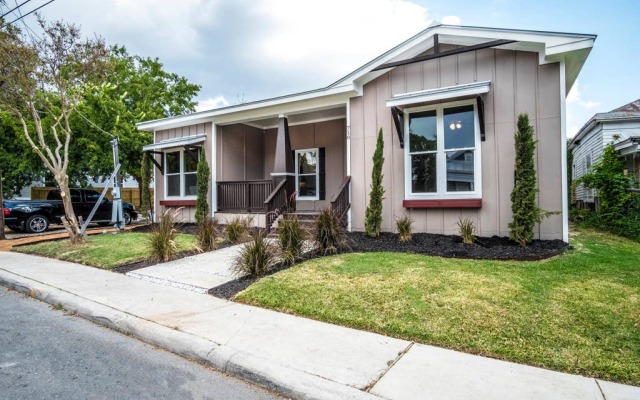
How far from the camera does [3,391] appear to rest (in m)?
2.69

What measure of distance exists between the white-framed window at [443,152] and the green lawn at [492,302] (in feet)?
7.51

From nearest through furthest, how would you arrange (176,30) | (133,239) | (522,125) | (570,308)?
1. (570,308)
2. (522,125)
3. (133,239)
4. (176,30)

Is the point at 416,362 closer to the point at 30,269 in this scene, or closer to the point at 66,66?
the point at 30,269

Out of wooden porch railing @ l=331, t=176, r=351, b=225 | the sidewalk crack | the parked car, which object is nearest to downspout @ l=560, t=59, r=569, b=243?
wooden porch railing @ l=331, t=176, r=351, b=225

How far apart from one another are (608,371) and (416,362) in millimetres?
1389

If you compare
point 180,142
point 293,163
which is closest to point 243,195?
point 293,163

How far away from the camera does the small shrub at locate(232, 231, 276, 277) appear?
561 cm

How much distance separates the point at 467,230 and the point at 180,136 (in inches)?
389

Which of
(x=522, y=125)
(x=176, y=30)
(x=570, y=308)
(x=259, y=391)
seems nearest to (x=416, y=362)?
(x=259, y=391)

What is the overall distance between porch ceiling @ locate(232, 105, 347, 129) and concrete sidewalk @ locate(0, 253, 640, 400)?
6749 mm

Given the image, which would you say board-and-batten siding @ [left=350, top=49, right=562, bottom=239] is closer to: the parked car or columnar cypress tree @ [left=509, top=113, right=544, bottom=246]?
columnar cypress tree @ [left=509, top=113, right=544, bottom=246]

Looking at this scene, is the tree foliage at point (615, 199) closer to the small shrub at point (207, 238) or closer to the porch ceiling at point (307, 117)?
the porch ceiling at point (307, 117)

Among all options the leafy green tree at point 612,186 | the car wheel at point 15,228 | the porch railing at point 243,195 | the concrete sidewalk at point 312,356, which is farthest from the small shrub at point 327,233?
the car wheel at point 15,228

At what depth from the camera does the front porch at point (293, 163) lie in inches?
422
